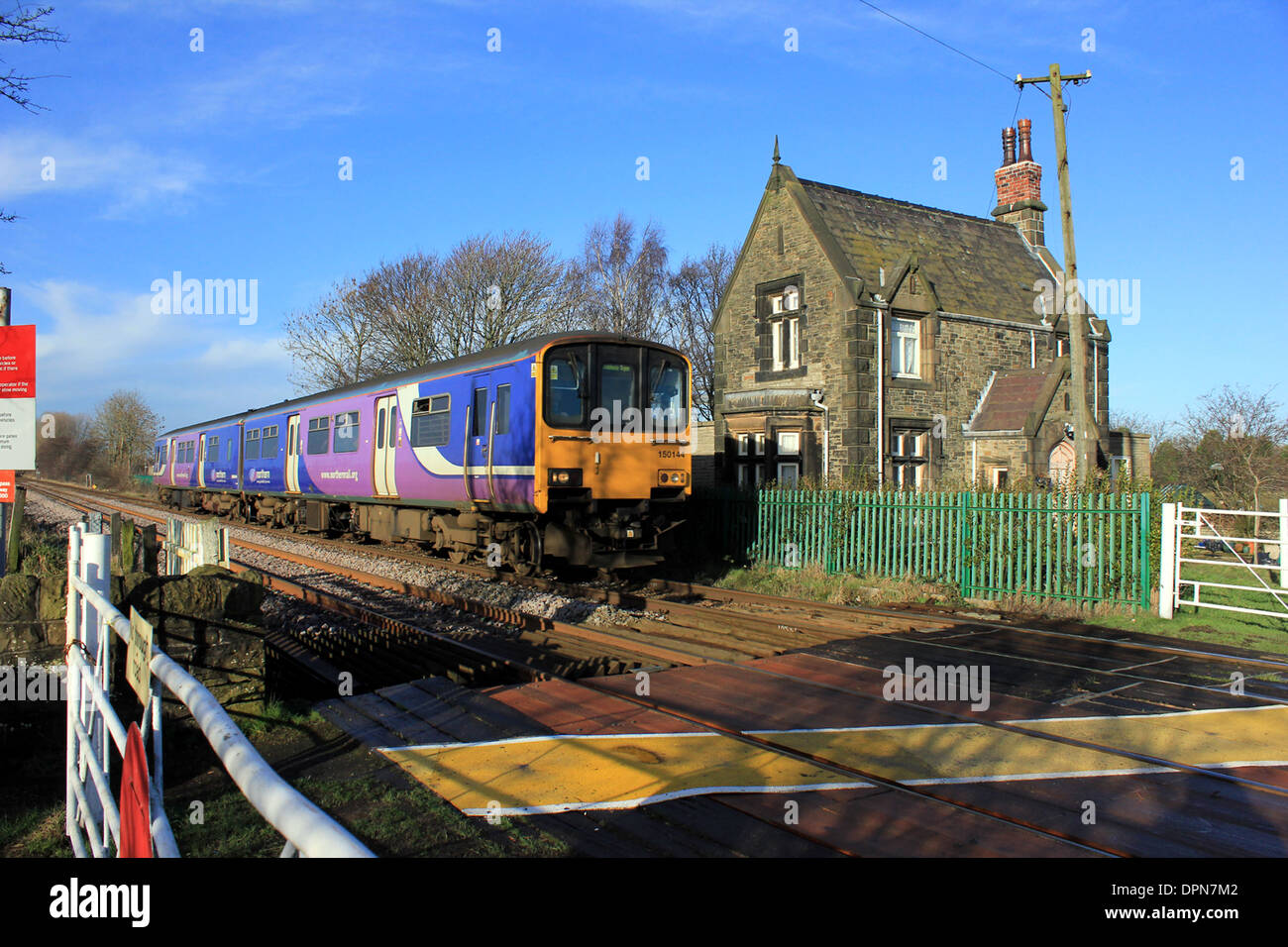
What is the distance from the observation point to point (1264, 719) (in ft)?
19.1

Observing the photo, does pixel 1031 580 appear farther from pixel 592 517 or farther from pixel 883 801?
pixel 883 801

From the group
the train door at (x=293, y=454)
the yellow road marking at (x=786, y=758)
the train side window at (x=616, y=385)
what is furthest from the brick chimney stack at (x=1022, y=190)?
the yellow road marking at (x=786, y=758)

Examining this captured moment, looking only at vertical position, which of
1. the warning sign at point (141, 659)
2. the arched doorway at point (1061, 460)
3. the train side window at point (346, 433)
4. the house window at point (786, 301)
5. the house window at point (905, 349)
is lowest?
the warning sign at point (141, 659)

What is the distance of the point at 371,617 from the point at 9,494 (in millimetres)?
3602

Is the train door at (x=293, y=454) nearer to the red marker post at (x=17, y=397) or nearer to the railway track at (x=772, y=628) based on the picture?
the railway track at (x=772, y=628)

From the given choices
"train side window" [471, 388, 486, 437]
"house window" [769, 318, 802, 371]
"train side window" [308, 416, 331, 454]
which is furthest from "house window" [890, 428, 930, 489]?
"train side window" [308, 416, 331, 454]

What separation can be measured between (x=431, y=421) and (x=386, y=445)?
2.01 m

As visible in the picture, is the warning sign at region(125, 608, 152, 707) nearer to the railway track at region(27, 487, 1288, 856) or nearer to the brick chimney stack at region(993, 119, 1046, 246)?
the railway track at region(27, 487, 1288, 856)

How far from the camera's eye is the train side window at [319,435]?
1816cm

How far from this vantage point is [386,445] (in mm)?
15383

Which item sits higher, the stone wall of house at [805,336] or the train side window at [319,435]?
the stone wall of house at [805,336]

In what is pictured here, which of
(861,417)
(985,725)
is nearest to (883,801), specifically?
(985,725)

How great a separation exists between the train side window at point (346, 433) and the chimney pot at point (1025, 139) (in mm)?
22555

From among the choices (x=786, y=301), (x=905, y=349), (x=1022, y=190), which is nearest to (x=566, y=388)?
(x=786, y=301)
